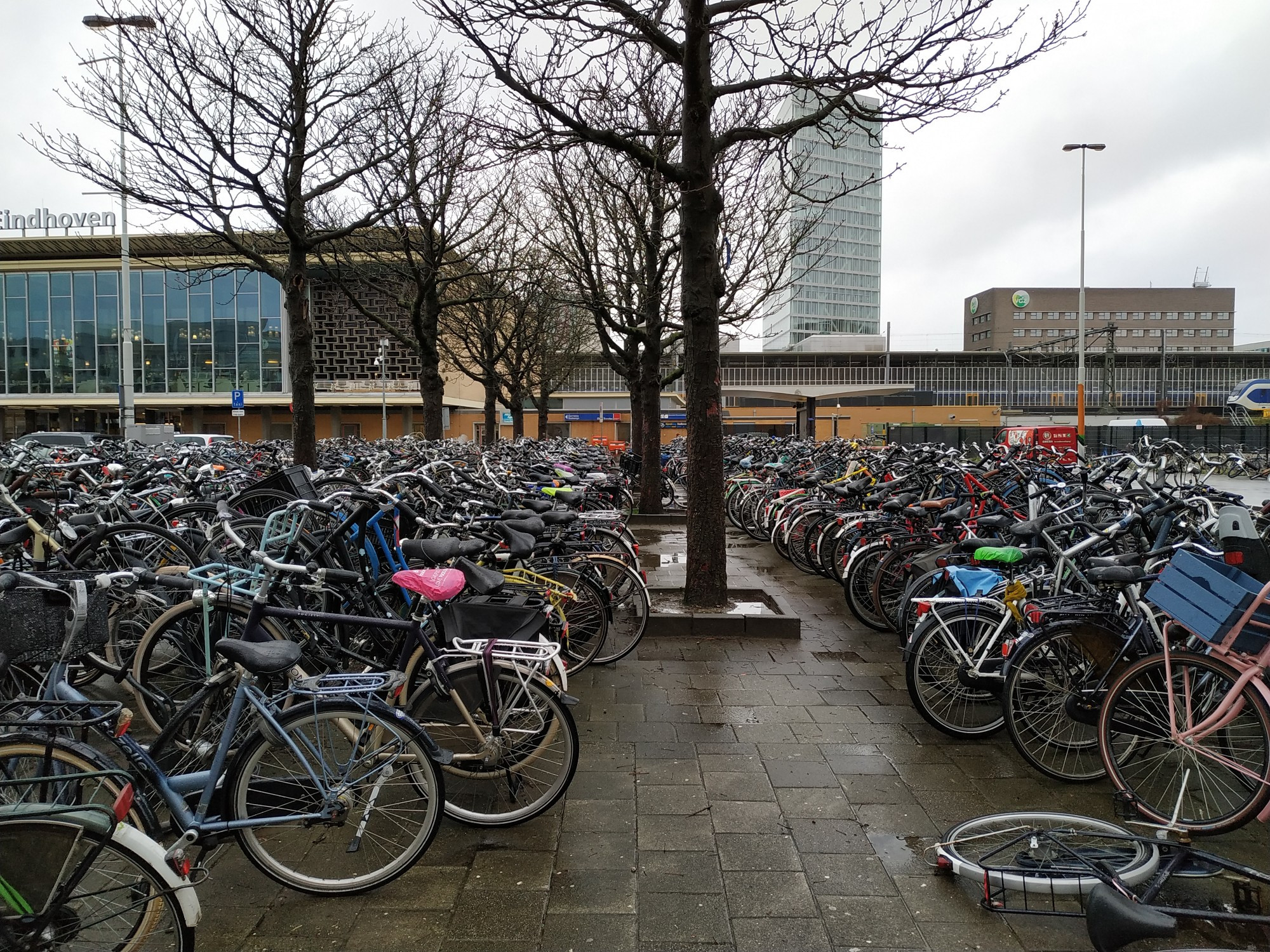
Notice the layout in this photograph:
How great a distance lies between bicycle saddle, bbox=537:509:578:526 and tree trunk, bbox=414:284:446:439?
330 inches

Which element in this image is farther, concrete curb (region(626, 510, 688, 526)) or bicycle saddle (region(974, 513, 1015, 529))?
concrete curb (region(626, 510, 688, 526))

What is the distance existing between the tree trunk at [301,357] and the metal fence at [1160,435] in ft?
66.9

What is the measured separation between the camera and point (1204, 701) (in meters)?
2.87

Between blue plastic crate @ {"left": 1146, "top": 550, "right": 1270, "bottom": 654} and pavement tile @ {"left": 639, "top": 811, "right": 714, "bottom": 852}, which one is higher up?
blue plastic crate @ {"left": 1146, "top": 550, "right": 1270, "bottom": 654}

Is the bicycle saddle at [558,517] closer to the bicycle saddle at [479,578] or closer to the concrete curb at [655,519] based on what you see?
the bicycle saddle at [479,578]

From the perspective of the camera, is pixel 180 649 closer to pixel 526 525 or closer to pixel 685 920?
pixel 526 525

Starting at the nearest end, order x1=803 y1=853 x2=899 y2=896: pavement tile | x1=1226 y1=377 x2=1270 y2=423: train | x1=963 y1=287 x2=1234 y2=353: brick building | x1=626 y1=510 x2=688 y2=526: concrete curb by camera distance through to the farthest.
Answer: x1=803 y1=853 x2=899 y2=896: pavement tile < x1=626 y1=510 x2=688 y2=526: concrete curb < x1=1226 y1=377 x2=1270 y2=423: train < x1=963 y1=287 x2=1234 y2=353: brick building

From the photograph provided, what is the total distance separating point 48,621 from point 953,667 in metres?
3.70

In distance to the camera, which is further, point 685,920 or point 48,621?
point 685,920

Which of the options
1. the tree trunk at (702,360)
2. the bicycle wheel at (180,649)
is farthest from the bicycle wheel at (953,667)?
the bicycle wheel at (180,649)

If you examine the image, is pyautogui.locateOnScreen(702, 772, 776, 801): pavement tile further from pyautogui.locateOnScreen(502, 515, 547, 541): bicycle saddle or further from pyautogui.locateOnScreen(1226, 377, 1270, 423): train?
pyautogui.locateOnScreen(1226, 377, 1270, 423): train

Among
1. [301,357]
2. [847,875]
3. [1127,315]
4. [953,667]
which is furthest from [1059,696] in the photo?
[1127,315]

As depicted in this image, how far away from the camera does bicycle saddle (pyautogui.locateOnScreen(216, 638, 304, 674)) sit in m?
2.32

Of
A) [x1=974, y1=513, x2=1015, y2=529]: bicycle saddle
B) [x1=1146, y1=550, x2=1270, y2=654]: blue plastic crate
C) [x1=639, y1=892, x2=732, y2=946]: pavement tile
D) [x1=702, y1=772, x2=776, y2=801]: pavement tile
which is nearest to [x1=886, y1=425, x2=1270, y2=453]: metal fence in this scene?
[x1=974, y1=513, x2=1015, y2=529]: bicycle saddle
